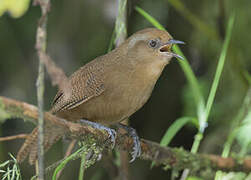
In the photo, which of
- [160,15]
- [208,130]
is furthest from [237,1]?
[208,130]

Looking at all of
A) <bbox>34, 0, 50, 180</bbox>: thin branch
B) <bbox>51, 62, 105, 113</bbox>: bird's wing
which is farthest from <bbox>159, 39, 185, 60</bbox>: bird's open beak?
<bbox>34, 0, 50, 180</bbox>: thin branch

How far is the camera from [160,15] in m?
4.15

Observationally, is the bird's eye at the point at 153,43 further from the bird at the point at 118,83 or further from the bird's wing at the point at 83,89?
the bird's wing at the point at 83,89

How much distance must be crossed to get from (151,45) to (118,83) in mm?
364

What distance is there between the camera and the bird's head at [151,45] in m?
2.86

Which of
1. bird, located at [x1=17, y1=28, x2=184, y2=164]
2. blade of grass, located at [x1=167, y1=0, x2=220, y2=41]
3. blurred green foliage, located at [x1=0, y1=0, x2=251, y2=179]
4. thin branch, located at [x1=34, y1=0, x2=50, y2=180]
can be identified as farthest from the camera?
blurred green foliage, located at [x1=0, y1=0, x2=251, y2=179]

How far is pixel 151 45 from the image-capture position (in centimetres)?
290

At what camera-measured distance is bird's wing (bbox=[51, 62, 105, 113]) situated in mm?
2771

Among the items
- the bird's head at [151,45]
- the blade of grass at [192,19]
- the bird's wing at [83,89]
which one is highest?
the blade of grass at [192,19]

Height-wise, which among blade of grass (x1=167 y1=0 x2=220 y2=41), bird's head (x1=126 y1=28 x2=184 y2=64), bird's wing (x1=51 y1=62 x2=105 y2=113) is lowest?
bird's wing (x1=51 y1=62 x2=105 y2=113)

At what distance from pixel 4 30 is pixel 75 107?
1.76m

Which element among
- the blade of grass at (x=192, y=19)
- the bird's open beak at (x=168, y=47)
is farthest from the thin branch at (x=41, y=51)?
the blade of grass at (x=192, y=19)

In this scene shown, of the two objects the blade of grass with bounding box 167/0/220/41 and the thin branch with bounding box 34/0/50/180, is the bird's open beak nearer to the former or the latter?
the blade of grass with bounding box 167/0/220/41

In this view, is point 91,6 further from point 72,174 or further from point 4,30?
point 72,174
